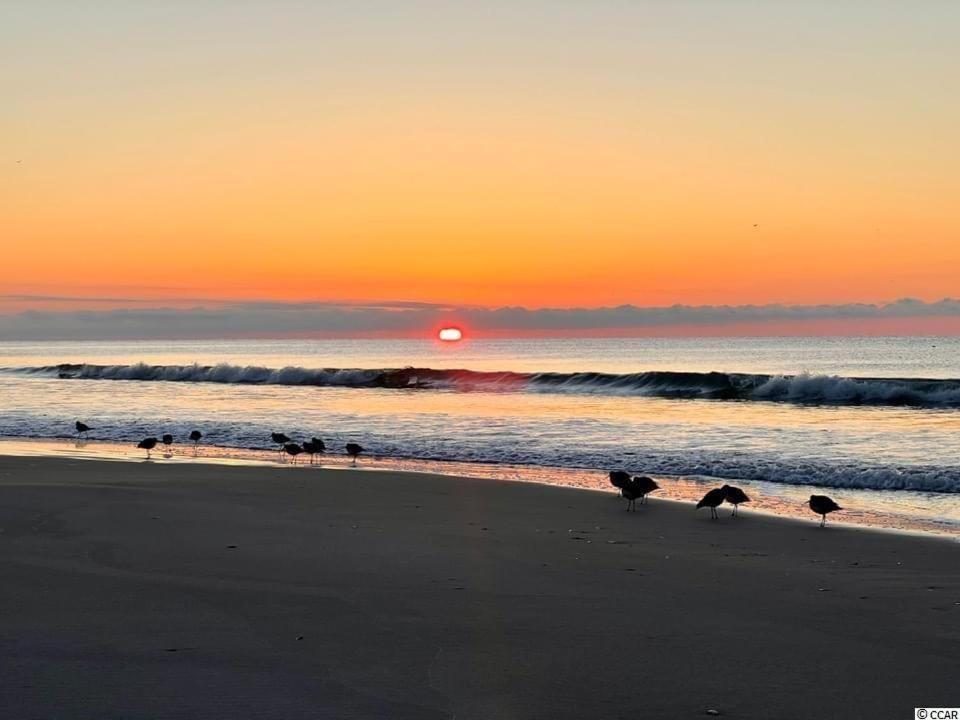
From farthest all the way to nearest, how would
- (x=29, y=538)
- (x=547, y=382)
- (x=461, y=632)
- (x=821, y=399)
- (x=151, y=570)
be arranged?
1. (x=547, y=382)
2. (x=821, y=399)
3. (x=29, y=538)
4. (x=151, y=570)
5. (x=461, y=632)

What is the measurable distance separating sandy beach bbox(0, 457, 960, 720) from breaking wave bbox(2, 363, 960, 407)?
79.6ft

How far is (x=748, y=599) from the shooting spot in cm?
692

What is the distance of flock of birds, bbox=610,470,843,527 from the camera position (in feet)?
35.8

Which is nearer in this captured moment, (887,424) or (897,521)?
(897,521)

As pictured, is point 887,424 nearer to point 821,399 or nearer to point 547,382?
point 821,399

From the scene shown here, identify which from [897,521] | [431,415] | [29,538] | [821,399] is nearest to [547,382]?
[821,399]

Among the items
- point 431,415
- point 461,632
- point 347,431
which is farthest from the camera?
point 431,415

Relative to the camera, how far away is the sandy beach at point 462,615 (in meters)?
4.79

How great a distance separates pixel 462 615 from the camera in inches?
247

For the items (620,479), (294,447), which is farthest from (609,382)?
(620,479)

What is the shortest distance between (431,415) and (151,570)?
1986 cm

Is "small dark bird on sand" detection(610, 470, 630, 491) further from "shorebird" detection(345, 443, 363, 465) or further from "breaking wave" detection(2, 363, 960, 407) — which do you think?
"breaking wave" detection(2, 363, 960, 407)

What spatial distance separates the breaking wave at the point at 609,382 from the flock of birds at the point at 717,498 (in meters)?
21.6

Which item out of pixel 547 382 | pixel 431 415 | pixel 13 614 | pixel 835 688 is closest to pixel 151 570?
pixel 13 614
